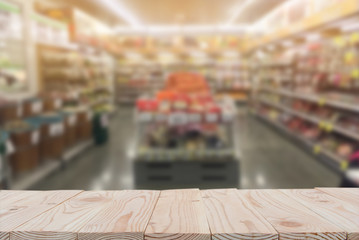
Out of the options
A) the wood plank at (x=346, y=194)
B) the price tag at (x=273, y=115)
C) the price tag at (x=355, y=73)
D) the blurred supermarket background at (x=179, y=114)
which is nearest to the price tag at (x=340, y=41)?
the blurred supermarket background at (x=179, y=114)

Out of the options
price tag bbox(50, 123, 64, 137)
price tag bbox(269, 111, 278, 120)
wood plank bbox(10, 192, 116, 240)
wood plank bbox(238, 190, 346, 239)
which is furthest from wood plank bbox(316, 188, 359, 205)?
price tag bbox(269, 111, 278, 120)

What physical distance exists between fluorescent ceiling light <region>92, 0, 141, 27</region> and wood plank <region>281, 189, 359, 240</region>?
9.02m

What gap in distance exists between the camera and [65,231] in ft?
2.85

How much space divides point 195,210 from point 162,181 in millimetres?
3182

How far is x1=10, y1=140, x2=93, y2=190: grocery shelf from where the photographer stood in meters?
3.93

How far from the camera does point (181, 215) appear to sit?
0.97 metres

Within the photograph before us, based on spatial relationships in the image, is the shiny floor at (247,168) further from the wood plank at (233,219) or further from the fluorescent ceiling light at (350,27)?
the wood plank at (233,219)

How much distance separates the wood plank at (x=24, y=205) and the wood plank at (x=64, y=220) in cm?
3

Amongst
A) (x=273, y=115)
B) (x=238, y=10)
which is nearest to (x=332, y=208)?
(x=273, y=115)

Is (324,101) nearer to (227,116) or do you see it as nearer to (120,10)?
(227,116)

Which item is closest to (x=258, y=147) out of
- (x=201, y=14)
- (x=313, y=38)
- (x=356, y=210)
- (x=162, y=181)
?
(x=313, y=38)

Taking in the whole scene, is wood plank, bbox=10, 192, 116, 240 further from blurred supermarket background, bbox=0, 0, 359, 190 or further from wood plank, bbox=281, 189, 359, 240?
blurred supermarket background, bbox=0, 0, 359, 190

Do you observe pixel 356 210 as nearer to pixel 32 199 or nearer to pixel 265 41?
pixel 32 199

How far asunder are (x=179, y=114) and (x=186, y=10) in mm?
7305
